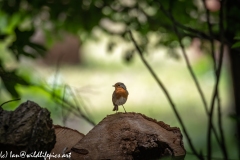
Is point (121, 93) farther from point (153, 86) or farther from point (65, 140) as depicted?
point (153, 86)

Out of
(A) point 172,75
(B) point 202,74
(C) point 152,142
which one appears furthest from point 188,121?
(C) point 152,142

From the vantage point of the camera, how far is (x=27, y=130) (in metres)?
0.94

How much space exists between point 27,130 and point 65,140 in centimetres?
16

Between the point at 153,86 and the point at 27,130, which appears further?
the point at 153,86

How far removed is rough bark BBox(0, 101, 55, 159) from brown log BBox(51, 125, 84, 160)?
6 cm

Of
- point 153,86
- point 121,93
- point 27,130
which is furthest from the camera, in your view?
point 153,86

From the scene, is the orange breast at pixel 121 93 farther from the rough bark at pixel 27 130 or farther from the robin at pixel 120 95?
the rough bark at pixel 27 130

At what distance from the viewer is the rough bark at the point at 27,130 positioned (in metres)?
0.93

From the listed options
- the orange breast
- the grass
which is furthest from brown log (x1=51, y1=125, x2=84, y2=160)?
the grass

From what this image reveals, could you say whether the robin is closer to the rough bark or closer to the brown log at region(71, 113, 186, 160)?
the brown log at region(71, 113, 186, 160)

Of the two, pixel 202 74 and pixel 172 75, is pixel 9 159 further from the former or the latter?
pixel 202 74

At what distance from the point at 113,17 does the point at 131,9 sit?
0.43ft

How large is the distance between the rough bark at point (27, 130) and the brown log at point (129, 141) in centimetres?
9

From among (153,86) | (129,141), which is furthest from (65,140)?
(153,86)
